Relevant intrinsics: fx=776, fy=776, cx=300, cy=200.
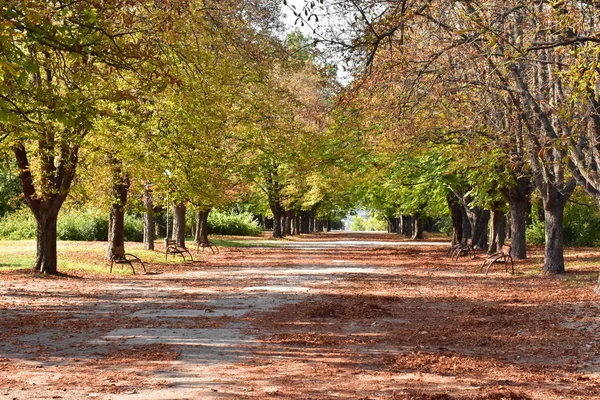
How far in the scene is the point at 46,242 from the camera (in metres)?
20.5

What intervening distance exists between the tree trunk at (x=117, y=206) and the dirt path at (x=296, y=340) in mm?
4479

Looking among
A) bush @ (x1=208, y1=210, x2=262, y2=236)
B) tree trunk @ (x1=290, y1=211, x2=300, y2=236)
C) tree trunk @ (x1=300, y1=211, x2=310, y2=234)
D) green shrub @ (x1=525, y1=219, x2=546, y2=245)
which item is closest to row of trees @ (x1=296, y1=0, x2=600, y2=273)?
green shrub @ (x1=525, y1=219, x2=546, y2=245)

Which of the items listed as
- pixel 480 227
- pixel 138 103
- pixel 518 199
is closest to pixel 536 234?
pixel 480 227

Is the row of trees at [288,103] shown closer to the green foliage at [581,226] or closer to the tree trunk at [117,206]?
the tree trunk at [117,206]

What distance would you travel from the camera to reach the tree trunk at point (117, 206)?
2384cm

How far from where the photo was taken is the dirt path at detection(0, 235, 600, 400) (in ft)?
24.1

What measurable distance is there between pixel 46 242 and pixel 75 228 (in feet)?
83.7

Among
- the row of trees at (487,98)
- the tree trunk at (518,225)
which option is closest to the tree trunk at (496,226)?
the row of trees at (487,98)

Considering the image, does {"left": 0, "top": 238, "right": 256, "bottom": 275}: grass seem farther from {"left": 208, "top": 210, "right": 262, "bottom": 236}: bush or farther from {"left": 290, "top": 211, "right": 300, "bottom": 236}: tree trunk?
{"left": 290, "top": 211, "right": 300, "bottom": 236}: tree trunk

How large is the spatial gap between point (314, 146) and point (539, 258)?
12.2m

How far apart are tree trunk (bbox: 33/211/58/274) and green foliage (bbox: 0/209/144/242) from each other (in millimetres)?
23989

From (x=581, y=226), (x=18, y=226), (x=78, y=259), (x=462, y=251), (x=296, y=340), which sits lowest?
(x=296, y=340)

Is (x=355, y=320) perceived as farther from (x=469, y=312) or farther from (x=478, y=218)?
(x=478, y=218)

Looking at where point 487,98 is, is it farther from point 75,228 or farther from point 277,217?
point 277,217
